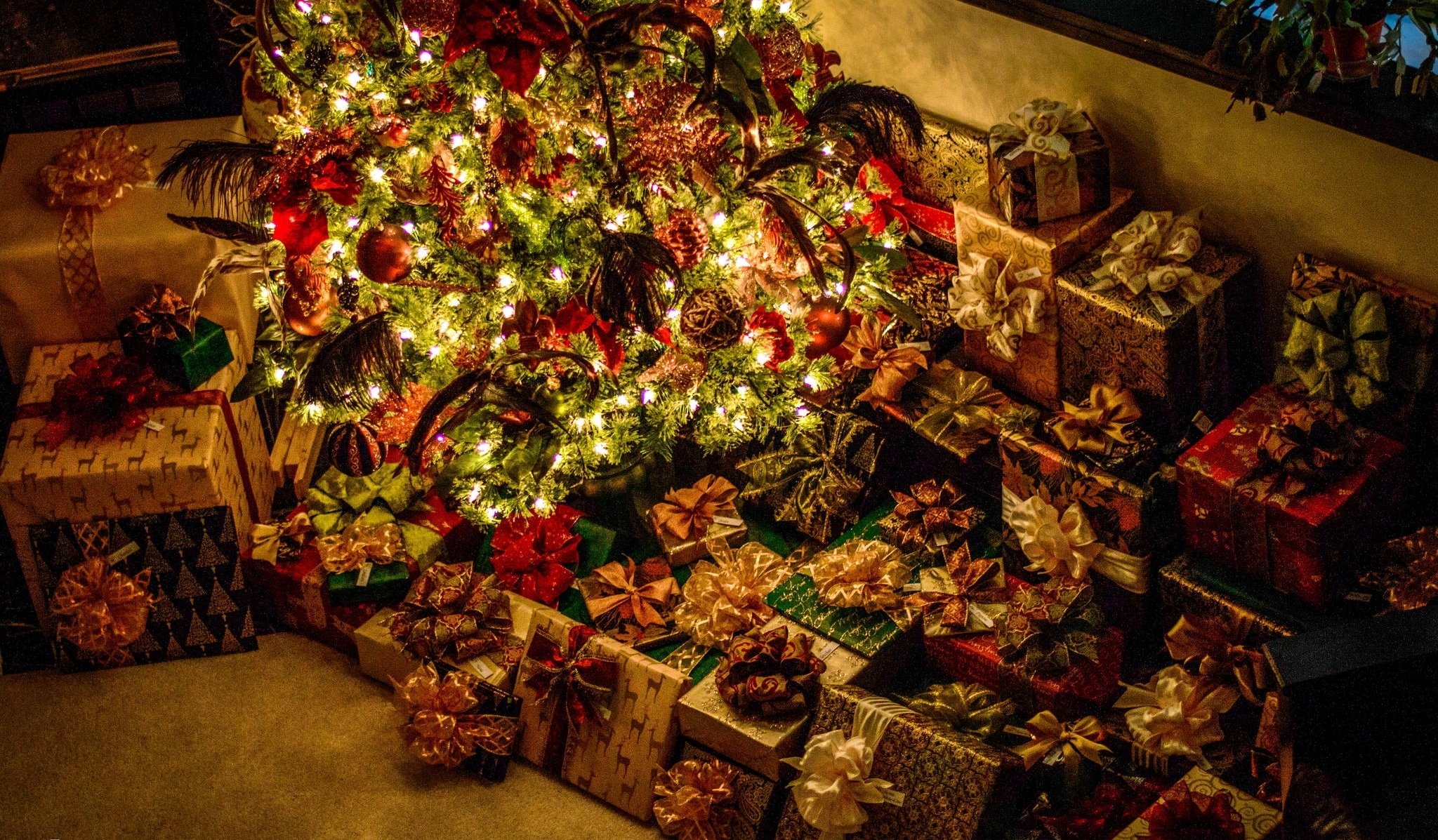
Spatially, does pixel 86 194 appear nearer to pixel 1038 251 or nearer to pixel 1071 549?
pixel 1038 251

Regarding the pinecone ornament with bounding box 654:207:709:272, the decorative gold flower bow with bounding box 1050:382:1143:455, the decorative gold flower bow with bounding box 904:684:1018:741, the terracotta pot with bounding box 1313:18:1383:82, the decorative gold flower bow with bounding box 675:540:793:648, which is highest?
the terracotta pot with bounding box 1313:18:1383:82

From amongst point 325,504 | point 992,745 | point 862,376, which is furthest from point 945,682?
point 325,504

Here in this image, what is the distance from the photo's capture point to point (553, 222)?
307cm

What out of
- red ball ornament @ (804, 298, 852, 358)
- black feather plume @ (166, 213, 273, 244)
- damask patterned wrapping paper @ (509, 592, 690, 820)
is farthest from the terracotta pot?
black feather plume @ (166, 213, 273, 244)

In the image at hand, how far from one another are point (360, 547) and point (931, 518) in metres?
1.46

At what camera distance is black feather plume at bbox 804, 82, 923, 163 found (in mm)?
3291

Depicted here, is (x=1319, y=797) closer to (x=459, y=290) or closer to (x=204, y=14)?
(x=459, y=290)

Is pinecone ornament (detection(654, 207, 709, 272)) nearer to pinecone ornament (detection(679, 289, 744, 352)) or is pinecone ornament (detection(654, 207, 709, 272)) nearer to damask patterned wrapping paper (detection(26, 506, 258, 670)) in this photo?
pinecone ornament (detection(679, 289, 744, 352))

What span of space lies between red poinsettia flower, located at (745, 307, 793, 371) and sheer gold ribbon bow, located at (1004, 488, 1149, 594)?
25.7 inches

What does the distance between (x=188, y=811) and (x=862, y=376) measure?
196cm

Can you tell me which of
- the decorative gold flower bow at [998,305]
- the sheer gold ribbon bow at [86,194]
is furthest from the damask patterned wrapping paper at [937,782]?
the sheer gold ribbon bow at [86,194]

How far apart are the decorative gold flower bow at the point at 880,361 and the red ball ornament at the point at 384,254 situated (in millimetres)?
1085

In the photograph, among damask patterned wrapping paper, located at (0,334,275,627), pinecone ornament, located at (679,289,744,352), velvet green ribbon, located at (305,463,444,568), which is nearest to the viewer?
pinecone ornament, located at (679,289,744,352)

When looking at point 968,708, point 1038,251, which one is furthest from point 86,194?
point 968,708
